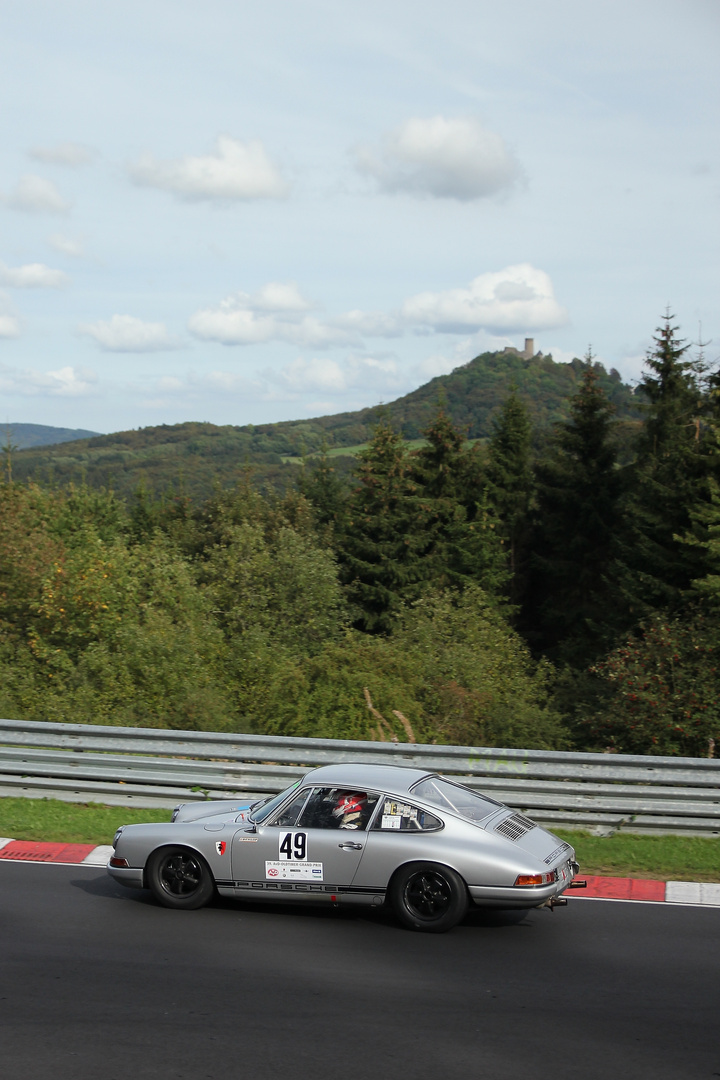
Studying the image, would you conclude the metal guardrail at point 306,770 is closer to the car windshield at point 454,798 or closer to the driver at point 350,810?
the car windshield at point 454,798

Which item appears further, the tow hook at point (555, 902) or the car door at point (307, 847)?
the car door at point (307, 847)

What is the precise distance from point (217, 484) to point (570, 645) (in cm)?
3098

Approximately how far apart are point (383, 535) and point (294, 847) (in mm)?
36601

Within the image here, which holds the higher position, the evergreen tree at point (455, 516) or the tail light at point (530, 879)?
the evergreen tree at point (455, 516)

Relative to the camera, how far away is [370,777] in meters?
8.47

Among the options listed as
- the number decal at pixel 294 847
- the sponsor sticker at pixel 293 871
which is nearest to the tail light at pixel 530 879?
the sponsor sticker at pixel 293 871

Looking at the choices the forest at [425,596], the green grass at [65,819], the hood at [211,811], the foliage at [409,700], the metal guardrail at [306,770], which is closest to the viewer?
the hood at [211,811]

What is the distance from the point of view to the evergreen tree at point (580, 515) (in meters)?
43.3

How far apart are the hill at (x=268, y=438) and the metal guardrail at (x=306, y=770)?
79.6 m

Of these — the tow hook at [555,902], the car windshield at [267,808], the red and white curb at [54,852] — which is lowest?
the red and white curb at [54,852]

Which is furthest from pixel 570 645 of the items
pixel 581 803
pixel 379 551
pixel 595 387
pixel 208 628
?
pixel 581 803

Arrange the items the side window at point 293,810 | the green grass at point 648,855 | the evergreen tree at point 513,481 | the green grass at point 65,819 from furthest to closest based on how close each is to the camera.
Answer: the evergreen tree at point 513,481 < the green grass at point 65,819 < the green grass at point 648,855 < the side window at point 293,810

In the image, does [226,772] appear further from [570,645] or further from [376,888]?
[570,645]

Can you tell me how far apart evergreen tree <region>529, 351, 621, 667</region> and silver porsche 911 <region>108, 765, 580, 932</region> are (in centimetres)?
3469
